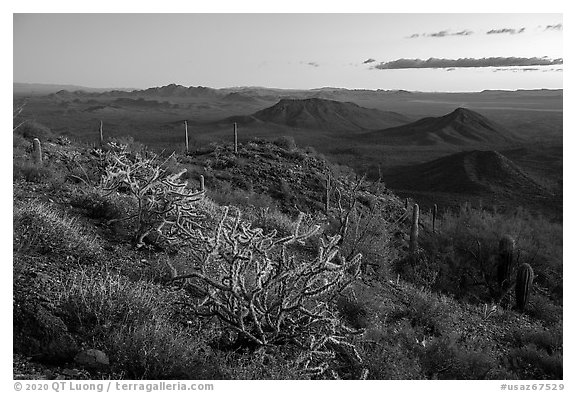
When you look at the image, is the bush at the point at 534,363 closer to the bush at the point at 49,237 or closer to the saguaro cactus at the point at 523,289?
the saguaro cactus at the point at 523,289

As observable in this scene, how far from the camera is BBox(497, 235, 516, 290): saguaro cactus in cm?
1413

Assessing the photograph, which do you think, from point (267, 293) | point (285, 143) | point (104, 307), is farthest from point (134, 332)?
point (285, 143)

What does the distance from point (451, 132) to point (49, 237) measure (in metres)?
80.6

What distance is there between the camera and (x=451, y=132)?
80.4 metres

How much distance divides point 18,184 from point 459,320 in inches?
342

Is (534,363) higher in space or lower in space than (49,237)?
lower

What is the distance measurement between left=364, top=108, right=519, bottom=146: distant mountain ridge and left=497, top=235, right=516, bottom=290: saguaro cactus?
61158mm

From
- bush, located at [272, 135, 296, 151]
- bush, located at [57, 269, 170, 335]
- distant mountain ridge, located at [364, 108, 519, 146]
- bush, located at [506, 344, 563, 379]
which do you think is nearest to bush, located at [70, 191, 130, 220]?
bush, located at [57, 269, 170, 335]

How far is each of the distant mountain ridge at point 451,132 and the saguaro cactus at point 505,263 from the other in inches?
2408

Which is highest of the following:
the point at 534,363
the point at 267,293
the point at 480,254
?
the point at 267,293

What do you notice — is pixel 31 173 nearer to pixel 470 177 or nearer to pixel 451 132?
pixel 470 177

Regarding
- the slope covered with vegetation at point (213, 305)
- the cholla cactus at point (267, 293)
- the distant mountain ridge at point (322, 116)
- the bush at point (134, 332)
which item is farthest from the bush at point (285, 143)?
the distant mountain ridge at point (322, 116)

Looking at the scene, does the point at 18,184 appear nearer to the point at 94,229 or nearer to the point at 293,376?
the point at 94,229

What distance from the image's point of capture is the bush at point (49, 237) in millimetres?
6086
